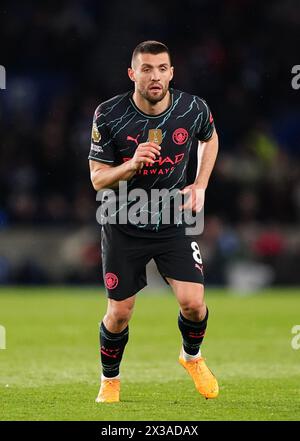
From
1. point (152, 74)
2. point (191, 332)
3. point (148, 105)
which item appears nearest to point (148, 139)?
point (148, 105)

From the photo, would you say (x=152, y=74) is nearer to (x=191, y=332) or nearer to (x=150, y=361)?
(x=191, y=332)

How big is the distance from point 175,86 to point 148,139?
12697 mm

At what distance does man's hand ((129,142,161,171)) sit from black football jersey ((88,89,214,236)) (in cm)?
33

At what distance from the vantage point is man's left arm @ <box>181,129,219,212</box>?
7.46 m

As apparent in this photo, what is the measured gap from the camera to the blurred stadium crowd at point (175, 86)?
1888 centimetres

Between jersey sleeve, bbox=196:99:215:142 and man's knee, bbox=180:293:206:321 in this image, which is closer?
man's knee, bbox=180:293:206:321

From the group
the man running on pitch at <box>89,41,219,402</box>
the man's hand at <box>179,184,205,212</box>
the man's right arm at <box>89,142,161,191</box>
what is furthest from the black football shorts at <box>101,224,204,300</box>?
the man's right arm at <box>89,142,161,191</box>

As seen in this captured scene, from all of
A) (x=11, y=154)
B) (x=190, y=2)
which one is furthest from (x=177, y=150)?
(x=190, y=2)

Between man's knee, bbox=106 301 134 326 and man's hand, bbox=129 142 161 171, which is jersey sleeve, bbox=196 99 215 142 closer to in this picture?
man's hand, bbox=129 142 161 171

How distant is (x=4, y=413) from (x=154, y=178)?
186cm

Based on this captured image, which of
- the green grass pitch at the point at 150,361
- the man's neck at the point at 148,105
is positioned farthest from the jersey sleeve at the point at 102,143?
the green grass pitch at the point at 150,361

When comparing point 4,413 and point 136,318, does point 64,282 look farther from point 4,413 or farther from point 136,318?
point 4,413

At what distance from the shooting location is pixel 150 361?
10.1 m

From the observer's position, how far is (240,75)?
70.7ft
